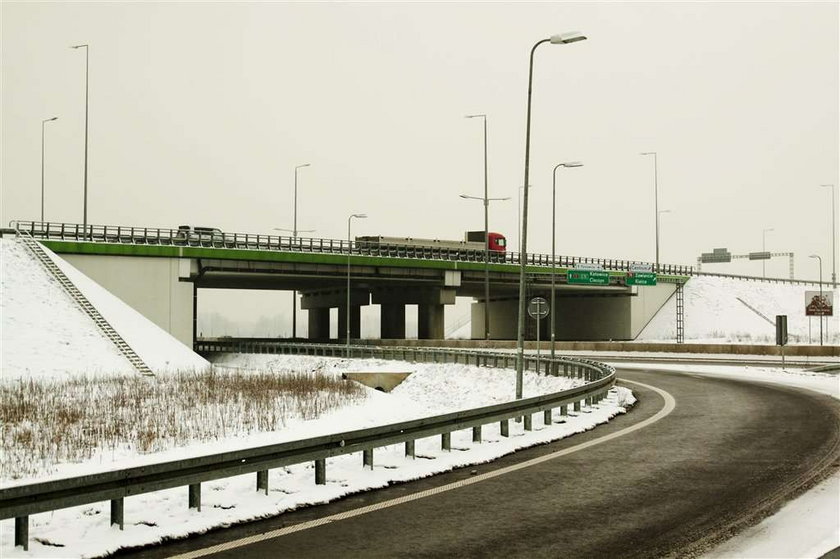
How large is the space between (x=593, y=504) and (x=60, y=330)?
35.3m

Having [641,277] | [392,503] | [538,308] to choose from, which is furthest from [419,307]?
[392,503]

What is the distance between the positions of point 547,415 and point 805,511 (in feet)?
26.1

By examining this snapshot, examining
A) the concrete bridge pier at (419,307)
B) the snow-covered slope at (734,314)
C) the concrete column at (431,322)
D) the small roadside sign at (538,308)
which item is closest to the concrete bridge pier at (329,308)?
the concrete bridge pier at (419,307)

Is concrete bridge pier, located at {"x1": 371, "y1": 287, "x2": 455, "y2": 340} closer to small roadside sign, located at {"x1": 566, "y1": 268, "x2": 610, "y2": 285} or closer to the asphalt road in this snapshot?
small roadside sign, located at {"x1": 566, "y1": 268, "x2": 610, "y2": 285}

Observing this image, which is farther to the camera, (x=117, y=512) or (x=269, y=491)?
(x=269, y=491)

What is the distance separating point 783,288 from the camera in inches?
4018

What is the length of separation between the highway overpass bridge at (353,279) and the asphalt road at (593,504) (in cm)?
2474

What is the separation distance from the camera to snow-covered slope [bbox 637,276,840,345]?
8328 centimetres

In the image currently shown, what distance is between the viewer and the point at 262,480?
10.0m

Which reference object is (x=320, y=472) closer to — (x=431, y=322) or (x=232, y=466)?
(x=232, y=466)

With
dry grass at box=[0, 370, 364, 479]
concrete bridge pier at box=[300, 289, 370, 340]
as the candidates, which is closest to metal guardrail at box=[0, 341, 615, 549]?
dry grass at box=[0, 370, 364, 479]

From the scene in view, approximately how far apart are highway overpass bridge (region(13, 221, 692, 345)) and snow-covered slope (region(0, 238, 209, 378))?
8.08 ft

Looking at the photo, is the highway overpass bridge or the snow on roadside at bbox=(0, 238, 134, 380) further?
the highway overpass bridge

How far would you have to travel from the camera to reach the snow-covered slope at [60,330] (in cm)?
3566
